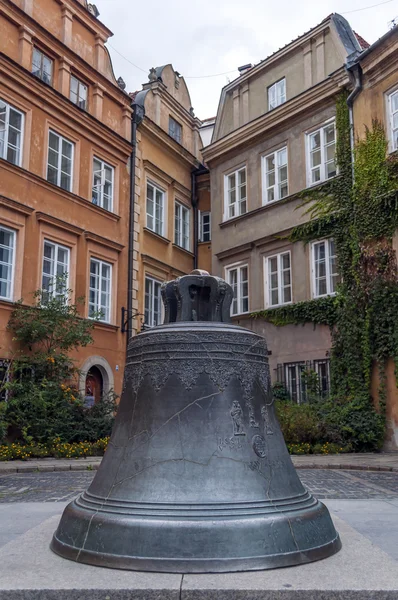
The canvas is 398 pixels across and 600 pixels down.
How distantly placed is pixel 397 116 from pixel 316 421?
831 centimetres

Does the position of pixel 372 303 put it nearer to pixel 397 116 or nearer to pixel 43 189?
pixel 397 116

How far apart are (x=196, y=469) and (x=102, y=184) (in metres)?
17.0

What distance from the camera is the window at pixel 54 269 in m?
16.4

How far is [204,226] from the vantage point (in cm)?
2498

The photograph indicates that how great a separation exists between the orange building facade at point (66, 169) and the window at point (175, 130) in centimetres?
329

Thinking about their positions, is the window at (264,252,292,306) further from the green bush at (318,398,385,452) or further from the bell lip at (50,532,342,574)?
the bell lip at (50,532,342,574)

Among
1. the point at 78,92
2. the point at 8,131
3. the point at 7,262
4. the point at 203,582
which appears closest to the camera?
the point at 203,582

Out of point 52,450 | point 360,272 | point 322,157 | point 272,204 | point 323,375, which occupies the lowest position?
point 52,450

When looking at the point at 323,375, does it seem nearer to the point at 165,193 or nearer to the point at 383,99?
the point at 383,99

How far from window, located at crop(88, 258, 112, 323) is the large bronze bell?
14.3 metres

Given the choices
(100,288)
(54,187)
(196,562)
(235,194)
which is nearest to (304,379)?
(100,288)

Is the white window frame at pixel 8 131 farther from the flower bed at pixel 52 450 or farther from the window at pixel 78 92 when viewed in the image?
the flower bed at pixel 52 450

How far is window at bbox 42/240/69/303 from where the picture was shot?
16.4 meters

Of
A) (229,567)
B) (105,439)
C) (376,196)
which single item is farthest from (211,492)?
(376,196)
